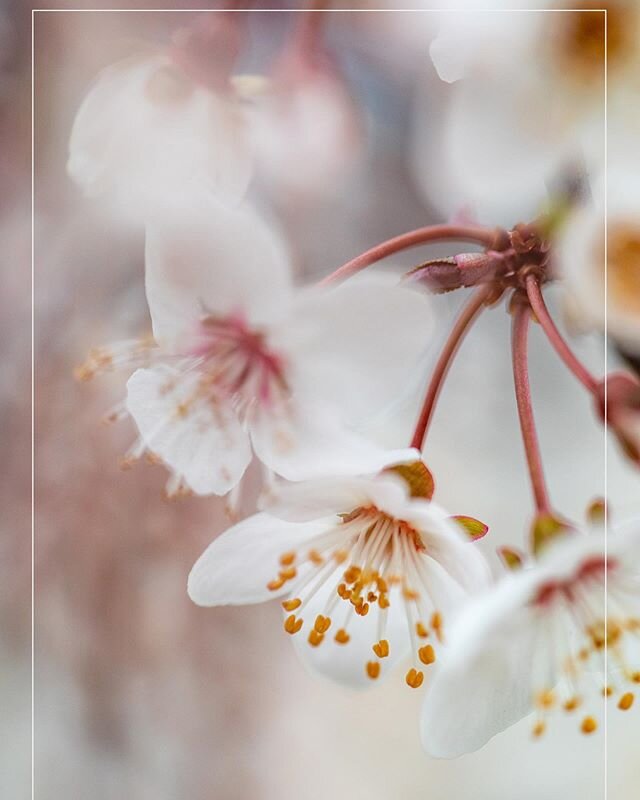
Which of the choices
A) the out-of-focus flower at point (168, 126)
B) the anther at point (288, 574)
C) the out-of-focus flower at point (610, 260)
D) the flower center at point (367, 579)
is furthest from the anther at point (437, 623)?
the out-of-focus flower at point (168, 126)

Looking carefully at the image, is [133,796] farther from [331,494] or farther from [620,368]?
[620,368]

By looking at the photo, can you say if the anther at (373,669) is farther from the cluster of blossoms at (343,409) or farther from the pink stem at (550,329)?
the pink stem at (550,329)

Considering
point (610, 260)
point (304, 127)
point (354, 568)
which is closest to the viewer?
point (610, 260)

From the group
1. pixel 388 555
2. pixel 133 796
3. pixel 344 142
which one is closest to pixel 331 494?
pixel 388 555

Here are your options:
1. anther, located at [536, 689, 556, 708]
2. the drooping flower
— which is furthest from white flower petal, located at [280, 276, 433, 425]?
anther, located at [536, 689, 556, 708]

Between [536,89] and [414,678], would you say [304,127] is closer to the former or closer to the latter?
[536,89]

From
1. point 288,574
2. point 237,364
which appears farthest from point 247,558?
point 237,364

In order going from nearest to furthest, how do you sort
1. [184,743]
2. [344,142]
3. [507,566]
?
[507,566] < [344,142] < [184,743]
